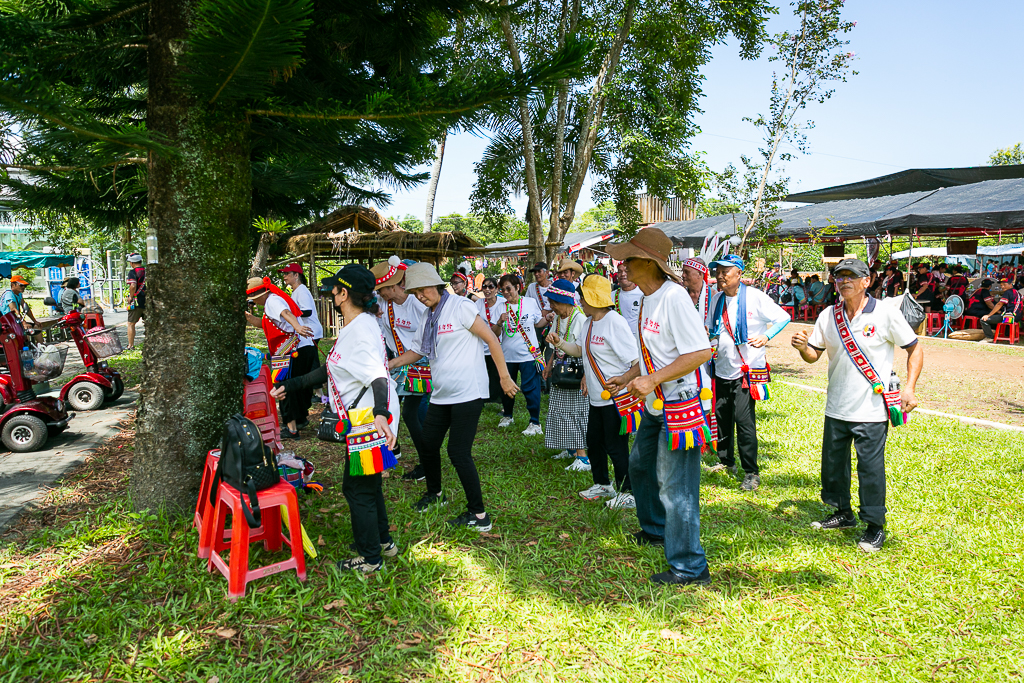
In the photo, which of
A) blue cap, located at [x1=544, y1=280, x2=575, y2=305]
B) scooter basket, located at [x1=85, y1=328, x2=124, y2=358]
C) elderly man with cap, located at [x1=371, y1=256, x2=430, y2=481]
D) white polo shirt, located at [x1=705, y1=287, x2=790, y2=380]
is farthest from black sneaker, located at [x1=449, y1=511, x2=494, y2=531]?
scooter basket, located at [x1=85, y1=328, x2=124, y2=358]

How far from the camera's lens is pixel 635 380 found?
3.32m

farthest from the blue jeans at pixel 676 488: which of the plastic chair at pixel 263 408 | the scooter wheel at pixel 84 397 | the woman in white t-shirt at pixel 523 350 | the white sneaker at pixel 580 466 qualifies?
the scooter wheel at pixel 84 397

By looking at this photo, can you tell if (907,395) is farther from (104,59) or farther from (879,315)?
(104,59)

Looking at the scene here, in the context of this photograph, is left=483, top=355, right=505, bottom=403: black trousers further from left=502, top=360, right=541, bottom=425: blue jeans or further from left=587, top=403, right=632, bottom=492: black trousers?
left=587, top=403, right=632, bottom=492: black trousers

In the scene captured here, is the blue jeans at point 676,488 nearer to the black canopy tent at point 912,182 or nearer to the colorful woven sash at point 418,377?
the colorful woven sash at point 418,377

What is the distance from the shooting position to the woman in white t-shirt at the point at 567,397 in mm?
5551

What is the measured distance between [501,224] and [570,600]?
1128 centimetres

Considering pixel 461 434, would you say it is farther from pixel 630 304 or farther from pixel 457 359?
pixel 630 304

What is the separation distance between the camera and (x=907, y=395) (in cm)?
393

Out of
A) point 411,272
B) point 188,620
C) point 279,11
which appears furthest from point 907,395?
point 188,620

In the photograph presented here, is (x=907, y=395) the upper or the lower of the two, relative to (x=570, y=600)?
upper

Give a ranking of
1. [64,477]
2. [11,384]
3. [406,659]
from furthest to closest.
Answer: [11,384], [64,477], [406,659]

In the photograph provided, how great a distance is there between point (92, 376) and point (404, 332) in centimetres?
472

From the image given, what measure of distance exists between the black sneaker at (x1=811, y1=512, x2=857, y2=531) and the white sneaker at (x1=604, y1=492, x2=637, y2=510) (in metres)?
1.25
